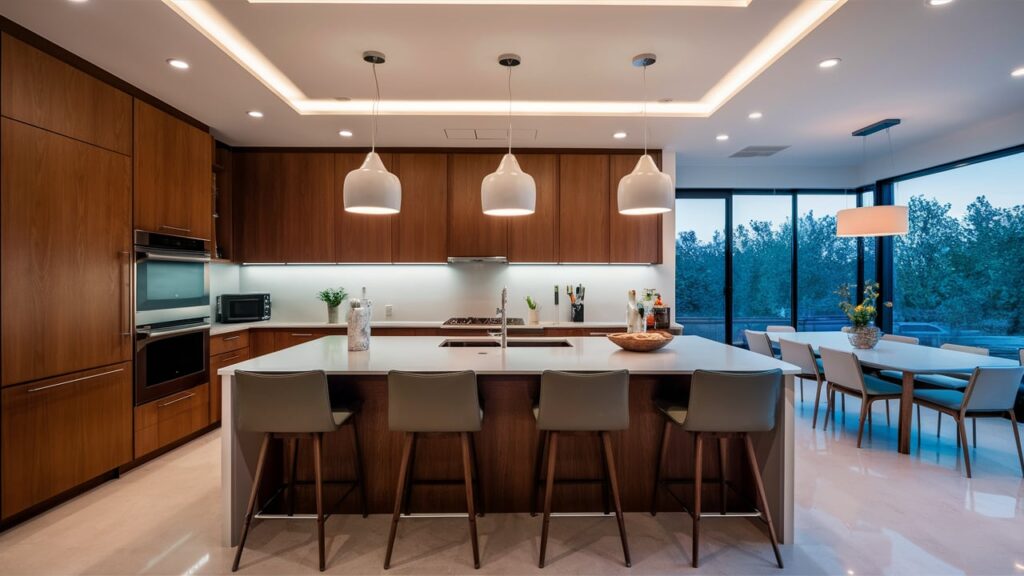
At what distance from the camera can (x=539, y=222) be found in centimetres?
505

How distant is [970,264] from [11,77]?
26.5ft

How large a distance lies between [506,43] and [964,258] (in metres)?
5.51

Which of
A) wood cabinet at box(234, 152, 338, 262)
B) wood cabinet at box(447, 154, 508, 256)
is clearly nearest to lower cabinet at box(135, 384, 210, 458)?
wood cabinet at box(234, 152, 338, 262)

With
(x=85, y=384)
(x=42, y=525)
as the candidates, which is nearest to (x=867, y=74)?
(x=85, y=384)

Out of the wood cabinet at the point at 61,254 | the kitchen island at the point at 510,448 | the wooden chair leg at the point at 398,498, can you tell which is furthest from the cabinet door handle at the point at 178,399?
the wooden chair leg at the point at 398,498

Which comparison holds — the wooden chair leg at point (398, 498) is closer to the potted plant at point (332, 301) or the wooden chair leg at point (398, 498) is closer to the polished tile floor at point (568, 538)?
the polished tile floor at point (568, 538)

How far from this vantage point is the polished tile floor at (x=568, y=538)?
217 centimetres

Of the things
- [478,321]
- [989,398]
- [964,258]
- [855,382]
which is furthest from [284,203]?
[964,258]

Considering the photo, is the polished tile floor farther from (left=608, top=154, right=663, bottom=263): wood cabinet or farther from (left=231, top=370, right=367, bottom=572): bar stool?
(left=608, top=154, right=663, bottom=263): wood cabinet

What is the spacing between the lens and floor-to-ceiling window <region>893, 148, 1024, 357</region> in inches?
178

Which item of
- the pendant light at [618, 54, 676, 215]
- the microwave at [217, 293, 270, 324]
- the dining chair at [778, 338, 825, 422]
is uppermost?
the pendant light at [618, 54, 676, 215]

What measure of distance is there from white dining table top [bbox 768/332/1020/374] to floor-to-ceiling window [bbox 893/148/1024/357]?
3.91 ft

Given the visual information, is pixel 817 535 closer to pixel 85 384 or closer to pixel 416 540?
pixel 416 540

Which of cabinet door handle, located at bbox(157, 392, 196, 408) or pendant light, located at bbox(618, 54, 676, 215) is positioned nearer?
pendant light, located at bbox(618, 54, 676, 215)
